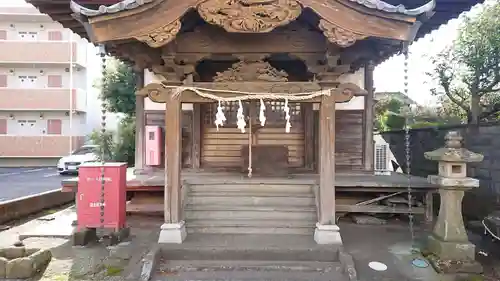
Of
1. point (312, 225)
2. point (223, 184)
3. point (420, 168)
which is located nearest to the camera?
point (312, 225)

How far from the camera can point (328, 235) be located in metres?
5.94

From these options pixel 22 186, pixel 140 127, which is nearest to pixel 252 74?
pixel 140 127

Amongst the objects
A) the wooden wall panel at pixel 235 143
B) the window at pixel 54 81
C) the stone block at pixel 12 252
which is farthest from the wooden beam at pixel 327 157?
the window at pixel 54 81

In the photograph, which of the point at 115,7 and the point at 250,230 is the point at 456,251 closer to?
the point at 250,230

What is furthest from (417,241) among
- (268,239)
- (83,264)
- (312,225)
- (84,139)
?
(84,139)

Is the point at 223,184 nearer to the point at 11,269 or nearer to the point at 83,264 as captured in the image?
the point at 83,264

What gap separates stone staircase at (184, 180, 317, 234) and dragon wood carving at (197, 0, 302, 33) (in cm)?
337

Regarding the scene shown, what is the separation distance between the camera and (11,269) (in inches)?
197

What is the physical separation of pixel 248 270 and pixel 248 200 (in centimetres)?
196

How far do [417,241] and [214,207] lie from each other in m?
3.79

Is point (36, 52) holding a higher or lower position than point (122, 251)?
higher

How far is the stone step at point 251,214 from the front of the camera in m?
6.85

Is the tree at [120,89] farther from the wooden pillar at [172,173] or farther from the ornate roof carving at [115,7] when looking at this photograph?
the ornate roof carving at [115,7]

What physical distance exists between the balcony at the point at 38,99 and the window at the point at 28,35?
12.9 feet
